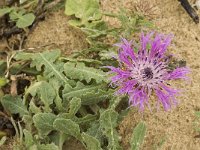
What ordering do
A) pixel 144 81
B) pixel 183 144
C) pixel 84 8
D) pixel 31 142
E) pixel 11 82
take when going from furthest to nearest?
pixel 84 8
pixel 11 82
pixel 183 144
pixel 31 142
pixel 144 81

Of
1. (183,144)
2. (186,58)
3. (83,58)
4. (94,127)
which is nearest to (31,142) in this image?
(94,127)

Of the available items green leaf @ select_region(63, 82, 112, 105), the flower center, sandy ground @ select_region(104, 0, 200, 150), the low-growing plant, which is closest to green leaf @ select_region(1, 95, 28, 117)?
the low-growing plant

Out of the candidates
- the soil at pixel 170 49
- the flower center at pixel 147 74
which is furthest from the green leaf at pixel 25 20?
the flower center at pixel 147 74

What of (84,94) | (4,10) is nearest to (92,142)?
(84,94)

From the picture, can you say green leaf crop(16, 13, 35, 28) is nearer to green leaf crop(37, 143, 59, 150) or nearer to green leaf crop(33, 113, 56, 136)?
green leaf crop(33, 113, 56, 136)

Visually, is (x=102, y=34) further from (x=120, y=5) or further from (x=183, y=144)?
(x=183, y=144)

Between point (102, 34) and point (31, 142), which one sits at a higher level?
point (102, 34)

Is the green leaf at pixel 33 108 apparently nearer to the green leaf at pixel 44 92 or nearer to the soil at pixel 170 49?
the green leaf at pixel 44 92

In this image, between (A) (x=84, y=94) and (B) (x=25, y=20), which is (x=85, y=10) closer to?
(B) (x=25, y=20)
